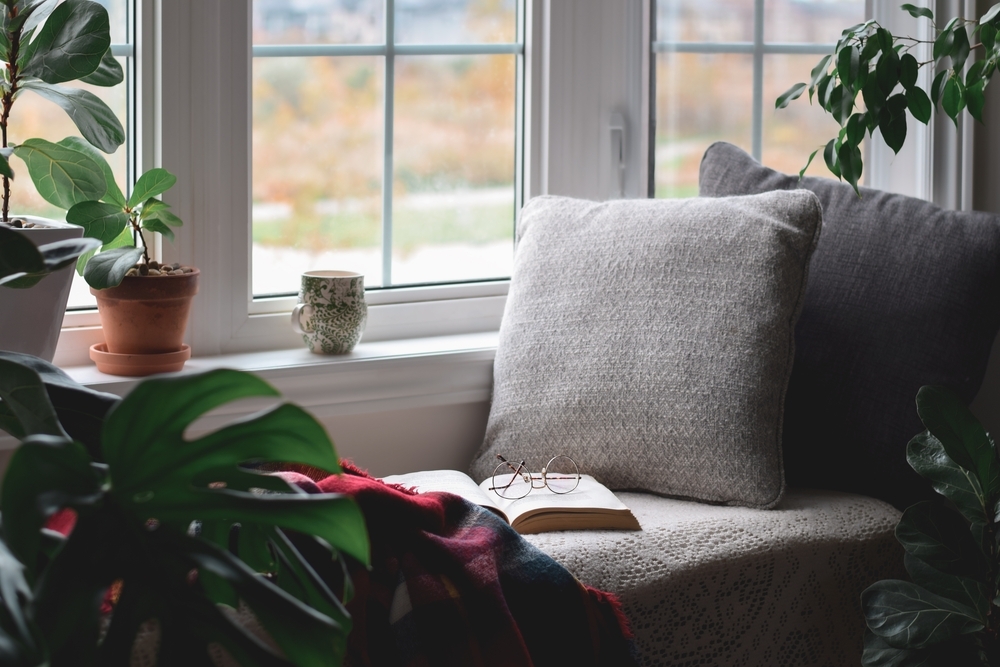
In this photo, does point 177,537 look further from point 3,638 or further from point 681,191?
point 681,191

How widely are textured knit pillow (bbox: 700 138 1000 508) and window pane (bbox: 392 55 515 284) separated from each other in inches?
27.7

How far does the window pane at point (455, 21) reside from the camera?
1973mm

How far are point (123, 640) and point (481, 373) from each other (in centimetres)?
133

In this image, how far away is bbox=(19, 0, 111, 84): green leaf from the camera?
1320 millimetres

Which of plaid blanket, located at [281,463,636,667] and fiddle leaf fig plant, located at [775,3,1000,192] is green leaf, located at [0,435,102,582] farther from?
fiddle leaf fig plant, located at [775,3,1000,192]

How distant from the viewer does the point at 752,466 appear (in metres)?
1.56

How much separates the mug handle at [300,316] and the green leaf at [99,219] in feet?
1.20

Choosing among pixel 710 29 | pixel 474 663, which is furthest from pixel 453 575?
pixel 710 29

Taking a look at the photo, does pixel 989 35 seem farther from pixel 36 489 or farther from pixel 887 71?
pixel 36 489

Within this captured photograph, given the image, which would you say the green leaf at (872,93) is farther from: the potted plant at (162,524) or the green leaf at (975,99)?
the potted plant at (162,524)

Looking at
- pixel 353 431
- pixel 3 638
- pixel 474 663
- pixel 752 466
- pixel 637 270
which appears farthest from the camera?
pixel 353 431

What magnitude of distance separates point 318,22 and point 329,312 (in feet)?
1.87

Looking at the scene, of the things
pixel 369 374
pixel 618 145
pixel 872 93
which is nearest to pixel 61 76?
pixel 369 374

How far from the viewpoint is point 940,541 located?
1425mm
